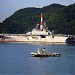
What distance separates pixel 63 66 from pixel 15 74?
475 inches

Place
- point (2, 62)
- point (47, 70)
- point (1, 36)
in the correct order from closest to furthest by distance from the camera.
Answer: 1. point (47, 70)
2. point (2, 62)
3. point (1, 36)

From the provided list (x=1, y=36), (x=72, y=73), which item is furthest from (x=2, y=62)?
(x=1, y=36)

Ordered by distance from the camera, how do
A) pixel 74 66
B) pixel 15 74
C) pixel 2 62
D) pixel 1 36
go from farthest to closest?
pixel 1 36
pixel 2 62
pixel 74 66
pixel 15 74

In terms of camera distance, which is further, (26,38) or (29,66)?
(26,38)

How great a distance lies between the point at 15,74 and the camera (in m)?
63.8

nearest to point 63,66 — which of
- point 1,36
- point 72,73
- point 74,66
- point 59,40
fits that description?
point 74,66

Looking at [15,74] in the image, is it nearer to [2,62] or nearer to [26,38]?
[2,62]

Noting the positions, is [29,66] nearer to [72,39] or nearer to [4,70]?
[4,70]

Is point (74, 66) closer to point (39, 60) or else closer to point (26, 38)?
point (39, 60)

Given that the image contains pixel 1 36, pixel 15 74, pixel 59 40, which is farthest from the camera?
pixel 1 36

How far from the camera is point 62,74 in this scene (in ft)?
→ 210

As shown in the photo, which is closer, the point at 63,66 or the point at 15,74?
the point at 15,74

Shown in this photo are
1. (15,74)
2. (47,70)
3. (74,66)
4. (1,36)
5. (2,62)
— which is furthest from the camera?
(1,36)

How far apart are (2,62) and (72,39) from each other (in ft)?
370
